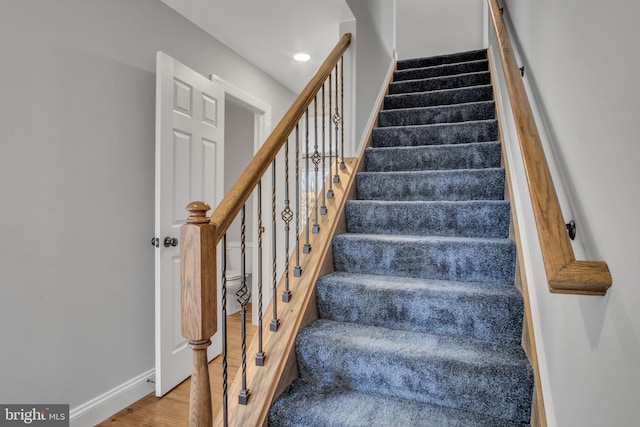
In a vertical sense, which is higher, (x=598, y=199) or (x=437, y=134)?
(x=437, y=134)

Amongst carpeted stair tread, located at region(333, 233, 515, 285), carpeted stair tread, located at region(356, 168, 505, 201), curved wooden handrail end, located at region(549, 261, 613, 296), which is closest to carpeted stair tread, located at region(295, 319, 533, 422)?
carpeted stair tread, located at region(333, 233, 515, 285)

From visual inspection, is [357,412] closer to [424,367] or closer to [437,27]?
[424,367]

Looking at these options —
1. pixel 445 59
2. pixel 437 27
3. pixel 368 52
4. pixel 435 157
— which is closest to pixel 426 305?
pixel 435 157

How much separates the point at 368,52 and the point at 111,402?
2855mm

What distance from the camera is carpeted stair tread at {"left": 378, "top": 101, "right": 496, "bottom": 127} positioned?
8.83 feet

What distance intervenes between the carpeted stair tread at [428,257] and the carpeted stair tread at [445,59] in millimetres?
2584

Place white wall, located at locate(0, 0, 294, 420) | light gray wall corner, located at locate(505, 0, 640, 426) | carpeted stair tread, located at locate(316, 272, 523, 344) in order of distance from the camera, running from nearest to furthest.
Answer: light gray wall corner, located at locate(505, 0, 640, 426) → carpeted stair tread, located at locate(316, 272, 523, 344) → white wall, located at locate(0, 0, 294, 420)

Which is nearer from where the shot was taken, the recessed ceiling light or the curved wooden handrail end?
the curved wooden handrail end

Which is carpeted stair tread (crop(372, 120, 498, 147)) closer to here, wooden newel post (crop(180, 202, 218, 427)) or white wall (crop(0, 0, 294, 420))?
white wall (crop(0, 0, 294, 420))

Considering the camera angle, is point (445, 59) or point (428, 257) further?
point (445, 59)

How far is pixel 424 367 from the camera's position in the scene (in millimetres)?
1263

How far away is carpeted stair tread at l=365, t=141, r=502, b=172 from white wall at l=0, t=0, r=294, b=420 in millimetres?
1474

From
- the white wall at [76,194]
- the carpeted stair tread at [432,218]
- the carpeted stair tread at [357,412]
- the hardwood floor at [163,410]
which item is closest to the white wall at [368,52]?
the carpeted stair tread at [432,218]

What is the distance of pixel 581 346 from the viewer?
814mm
